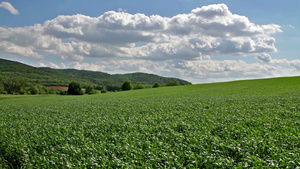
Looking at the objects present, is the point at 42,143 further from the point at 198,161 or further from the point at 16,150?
the point at 198,161

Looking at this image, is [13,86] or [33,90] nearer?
[13,86]

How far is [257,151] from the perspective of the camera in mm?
8312

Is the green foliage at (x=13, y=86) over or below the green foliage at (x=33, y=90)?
over

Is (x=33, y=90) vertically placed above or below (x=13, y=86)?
below

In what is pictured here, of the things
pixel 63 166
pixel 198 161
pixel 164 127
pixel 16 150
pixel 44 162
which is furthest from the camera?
pixel 164 127

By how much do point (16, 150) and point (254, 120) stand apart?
46.4ft

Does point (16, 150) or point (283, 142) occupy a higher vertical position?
point (283, 142)

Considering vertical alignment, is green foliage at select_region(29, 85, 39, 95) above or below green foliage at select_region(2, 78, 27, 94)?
below

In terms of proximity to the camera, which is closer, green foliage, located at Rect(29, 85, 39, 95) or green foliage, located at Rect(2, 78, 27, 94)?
green foliage, located at Rect(2, 78, 27, 94)

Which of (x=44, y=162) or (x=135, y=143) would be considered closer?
(x=44, y=162)

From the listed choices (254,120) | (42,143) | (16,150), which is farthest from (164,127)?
(16,150)

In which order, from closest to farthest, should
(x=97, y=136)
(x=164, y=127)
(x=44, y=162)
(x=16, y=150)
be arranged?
(x=44, y=162) → (x=16, y=150) → (x=97, y=136) → (x=164, y=127)

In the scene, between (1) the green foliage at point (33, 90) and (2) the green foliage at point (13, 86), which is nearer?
(2) the green foliage at point (13, 86)

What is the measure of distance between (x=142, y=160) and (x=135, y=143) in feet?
6.26
